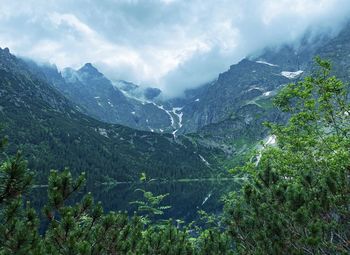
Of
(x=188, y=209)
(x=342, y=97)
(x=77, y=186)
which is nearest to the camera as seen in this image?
(x=77, y=186)

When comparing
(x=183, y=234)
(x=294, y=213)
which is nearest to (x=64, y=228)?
(x=183, y=234)

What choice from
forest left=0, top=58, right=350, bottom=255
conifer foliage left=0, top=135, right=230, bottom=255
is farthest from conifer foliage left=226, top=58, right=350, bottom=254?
conifer foliage left=0, top=135, right=230, bottom=255

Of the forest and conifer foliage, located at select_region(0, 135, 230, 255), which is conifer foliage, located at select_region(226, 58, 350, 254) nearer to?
the forest

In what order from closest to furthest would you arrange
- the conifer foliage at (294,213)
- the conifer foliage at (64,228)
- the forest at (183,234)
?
the conifer foliage at (64,228) < the forest at (183,234) < the conifer foliage at (294,213)

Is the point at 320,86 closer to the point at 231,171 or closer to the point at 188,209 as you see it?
the point at 231,171

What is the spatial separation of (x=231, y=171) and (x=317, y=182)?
17.0m

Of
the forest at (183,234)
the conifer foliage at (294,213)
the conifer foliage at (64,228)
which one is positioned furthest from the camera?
the conifer foliage at (294,213)

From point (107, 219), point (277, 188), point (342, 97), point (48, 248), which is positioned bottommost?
point (48, 248)

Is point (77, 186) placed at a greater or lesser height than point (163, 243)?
greater

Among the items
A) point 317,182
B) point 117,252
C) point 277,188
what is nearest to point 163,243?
point 117,252

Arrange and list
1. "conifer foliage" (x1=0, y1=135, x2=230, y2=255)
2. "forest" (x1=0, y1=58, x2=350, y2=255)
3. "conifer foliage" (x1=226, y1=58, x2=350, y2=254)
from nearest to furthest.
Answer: "conifer foliage" (x1=0, y1=135, x2=230, y2=255), "forest" (x1=0, y1=58, x2=350, y2=255), "conifer foliage" (x1=226, y1=58, x2=350, y2=254)

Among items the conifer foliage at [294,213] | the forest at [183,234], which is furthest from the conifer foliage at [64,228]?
the conifer foliage at [294,213]

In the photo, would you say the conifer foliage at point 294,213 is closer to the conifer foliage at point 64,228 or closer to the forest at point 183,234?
the forest at point 183,234

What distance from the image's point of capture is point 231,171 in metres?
27.9
